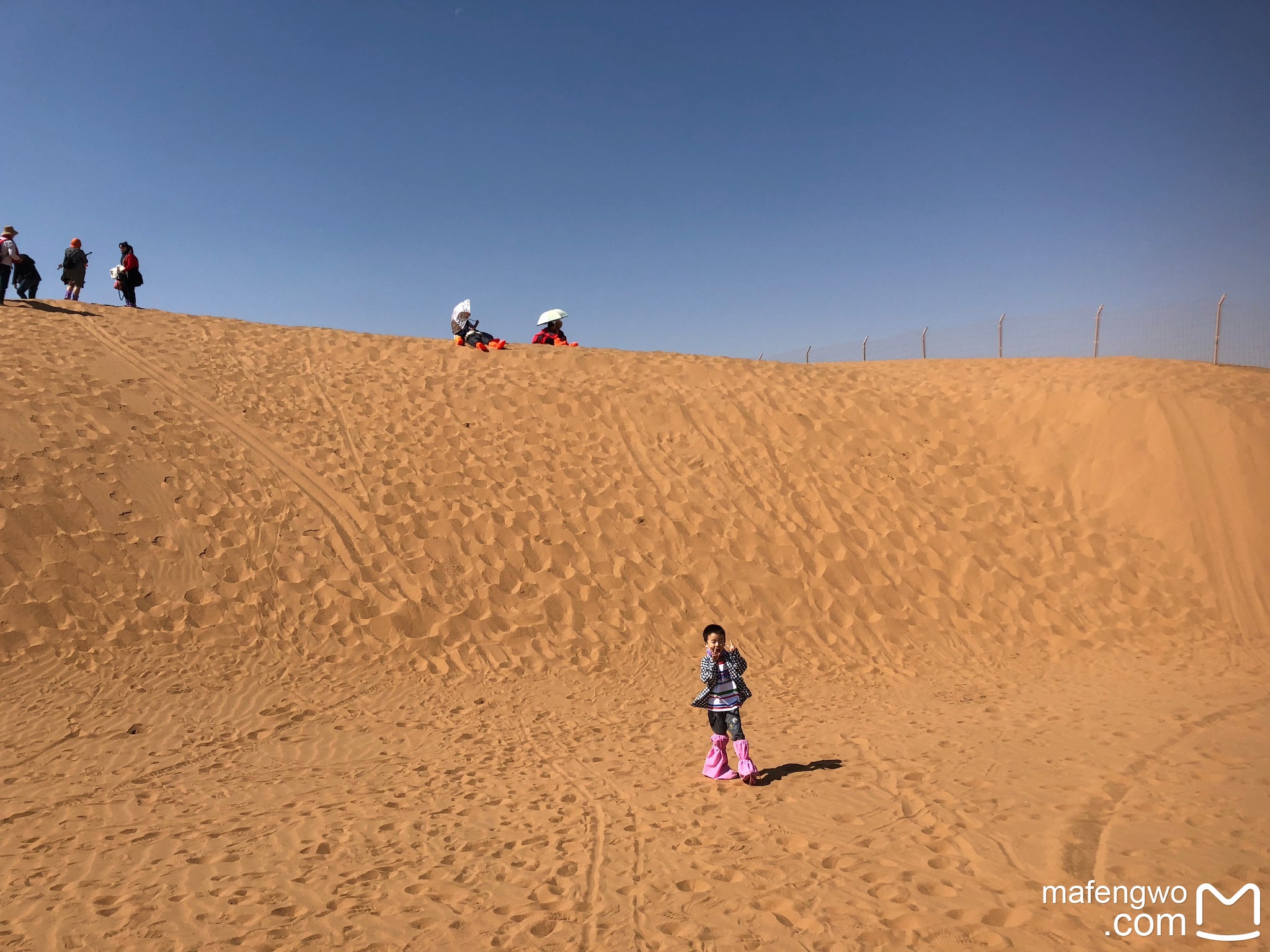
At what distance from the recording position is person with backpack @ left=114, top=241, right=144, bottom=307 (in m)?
17.0

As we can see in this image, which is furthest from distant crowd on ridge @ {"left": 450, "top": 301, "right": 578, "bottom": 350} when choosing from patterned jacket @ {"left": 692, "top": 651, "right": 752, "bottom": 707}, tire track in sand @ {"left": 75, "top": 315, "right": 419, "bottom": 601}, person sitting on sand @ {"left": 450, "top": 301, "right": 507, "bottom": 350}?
patterned jacket @ {"left": 692, "top": 651, "right": 752, "bottom": 707}

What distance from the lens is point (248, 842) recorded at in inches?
200

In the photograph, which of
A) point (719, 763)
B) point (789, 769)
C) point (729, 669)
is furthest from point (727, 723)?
point (789, 769)

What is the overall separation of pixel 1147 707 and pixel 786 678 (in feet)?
12.3

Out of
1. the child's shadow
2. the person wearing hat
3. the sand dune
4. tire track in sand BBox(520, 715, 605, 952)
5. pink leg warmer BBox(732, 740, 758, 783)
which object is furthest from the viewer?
the person wearing hat

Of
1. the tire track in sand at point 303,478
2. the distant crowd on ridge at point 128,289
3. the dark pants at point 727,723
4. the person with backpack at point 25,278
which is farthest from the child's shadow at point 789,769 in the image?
the person with backpack at point 25,278

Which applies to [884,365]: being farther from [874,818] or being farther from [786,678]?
[874,818]

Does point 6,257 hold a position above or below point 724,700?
above

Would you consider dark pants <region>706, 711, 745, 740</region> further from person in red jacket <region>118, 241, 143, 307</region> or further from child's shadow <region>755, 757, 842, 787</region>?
person in red jacket <region>118, 241, 143, 307</region>

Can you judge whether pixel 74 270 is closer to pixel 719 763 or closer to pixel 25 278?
pixel 25 278

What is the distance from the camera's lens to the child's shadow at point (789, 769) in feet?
20.3

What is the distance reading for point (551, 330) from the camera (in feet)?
58.9

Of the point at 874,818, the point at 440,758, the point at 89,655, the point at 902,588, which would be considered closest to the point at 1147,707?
the point at 902,588

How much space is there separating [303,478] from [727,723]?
26.3 ft
